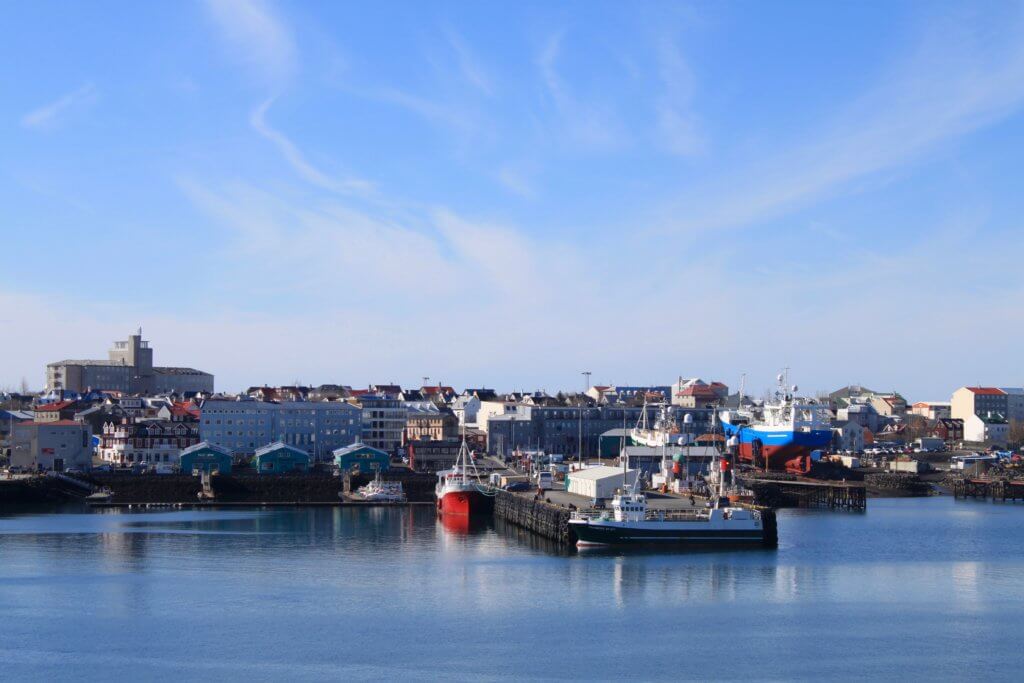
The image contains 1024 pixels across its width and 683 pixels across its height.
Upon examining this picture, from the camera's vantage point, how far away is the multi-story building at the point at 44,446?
7106 centimetres

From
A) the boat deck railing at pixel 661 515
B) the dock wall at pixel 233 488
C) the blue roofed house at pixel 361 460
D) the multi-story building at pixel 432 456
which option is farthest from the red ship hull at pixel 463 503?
the multi-story building at pixel 432 456

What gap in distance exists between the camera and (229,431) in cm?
8319

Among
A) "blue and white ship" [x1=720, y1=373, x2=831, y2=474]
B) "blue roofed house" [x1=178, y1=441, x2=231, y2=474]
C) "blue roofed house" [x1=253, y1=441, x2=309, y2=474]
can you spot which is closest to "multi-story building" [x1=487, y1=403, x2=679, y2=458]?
"blue and white ship" [x1=720, y1=373, x2=831, y2=474]

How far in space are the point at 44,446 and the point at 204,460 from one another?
851 centimetres

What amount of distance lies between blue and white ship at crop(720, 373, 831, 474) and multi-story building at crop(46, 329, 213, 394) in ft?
209

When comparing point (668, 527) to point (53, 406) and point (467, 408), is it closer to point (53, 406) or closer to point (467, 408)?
point (53, 406)

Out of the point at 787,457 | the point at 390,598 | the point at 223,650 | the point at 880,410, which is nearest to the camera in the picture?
the point at 223,650

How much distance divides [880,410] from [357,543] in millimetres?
92346

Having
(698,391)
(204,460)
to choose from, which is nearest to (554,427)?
(204,460)

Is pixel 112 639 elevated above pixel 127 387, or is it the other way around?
pixel 127 387

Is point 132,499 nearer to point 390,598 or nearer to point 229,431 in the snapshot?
point 229,431

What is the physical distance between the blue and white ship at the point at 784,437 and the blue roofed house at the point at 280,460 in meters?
27.2

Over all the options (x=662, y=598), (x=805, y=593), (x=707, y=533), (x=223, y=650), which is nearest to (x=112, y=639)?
(x=223, y=650)

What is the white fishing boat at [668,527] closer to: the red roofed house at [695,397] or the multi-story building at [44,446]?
the multi-story building at [44,446]
